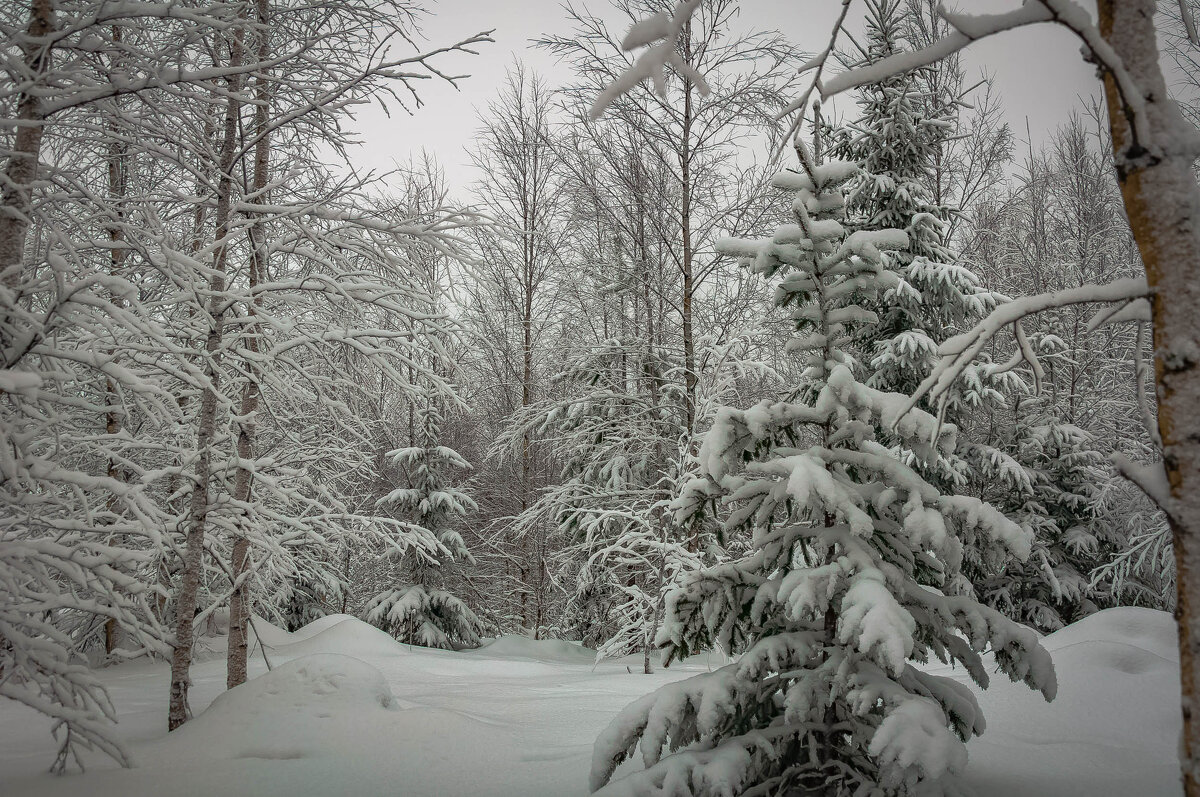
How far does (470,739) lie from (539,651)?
28.7 ft

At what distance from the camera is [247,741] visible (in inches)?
157

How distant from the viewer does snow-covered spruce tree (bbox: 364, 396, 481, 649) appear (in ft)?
44.9

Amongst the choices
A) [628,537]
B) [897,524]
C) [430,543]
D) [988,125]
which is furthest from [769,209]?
[988,125]

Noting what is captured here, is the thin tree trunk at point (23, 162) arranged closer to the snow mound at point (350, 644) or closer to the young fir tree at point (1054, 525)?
the snow mound at point (350, 644)

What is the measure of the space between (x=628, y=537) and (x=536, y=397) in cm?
926

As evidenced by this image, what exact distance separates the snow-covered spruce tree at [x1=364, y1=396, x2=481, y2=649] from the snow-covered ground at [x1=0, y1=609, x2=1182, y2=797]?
7987 mm

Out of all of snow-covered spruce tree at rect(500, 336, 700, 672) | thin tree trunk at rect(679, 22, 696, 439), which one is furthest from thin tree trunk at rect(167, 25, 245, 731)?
thin tree trunk at rect(679, 22, 696, 439)

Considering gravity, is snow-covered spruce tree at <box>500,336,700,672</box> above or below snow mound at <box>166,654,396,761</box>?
above

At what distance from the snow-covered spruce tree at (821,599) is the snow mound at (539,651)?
30.7 ft

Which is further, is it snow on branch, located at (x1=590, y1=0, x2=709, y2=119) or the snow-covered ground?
the snow-covered ground

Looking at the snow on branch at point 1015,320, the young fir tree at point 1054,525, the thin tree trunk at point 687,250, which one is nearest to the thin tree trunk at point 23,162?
the snow on branch at point 1015,320

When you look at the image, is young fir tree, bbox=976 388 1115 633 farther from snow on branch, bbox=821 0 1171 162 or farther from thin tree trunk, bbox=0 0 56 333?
thin tree trunk, bbox=0 0 56 333

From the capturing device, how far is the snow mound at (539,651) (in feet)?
39.7

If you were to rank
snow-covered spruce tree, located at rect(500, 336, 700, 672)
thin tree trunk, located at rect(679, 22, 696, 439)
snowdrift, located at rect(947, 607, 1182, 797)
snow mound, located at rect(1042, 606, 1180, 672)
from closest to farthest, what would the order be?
snowdrift, located at rect(947, 607, 1182, 797), snow mound, located at rect(1042, 606, 1180, 672), snow-covered spruce tree, located at rect(500, 336, 700, 672), thin tree trunk, located at rect(679, 22, 696, 439)
